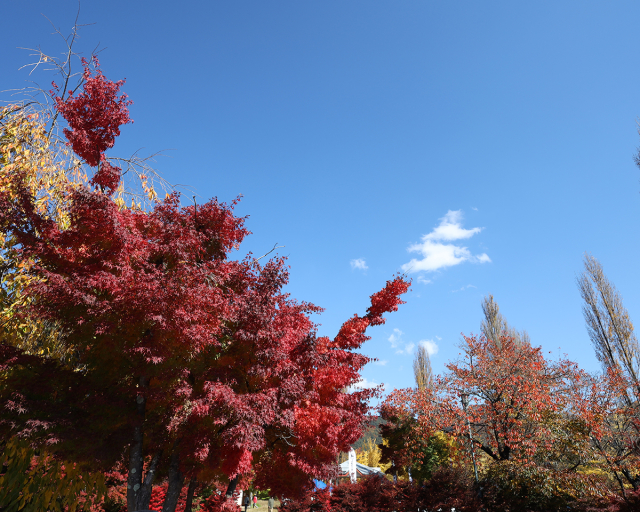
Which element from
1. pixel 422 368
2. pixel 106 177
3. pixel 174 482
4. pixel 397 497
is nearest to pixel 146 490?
pixel 174 482

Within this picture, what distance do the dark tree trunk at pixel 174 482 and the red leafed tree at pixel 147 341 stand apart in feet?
0.08

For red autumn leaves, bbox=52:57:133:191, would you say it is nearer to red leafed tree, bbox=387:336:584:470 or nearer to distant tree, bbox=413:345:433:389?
red leafed tree, bbox=387:336:584:470

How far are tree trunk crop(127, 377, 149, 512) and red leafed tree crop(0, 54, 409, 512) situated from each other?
0.10 ft

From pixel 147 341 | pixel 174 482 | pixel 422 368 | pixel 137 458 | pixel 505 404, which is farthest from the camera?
pixel 422 368

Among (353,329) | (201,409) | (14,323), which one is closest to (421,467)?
(353,329)

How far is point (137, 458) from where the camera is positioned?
26.2ft

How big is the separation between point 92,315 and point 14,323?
2.29m

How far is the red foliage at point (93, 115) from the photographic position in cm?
860

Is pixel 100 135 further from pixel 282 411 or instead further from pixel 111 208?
pixel 282 411

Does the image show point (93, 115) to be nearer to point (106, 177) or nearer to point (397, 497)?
point (106, 177)

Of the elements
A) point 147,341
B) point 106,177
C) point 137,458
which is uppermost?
point 106,177

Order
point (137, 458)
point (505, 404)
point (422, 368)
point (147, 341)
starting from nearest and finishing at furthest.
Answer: point (147, 341) < point (137, 458) < point (505, 404) < point (422, 368)

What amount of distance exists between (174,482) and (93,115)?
8.70m

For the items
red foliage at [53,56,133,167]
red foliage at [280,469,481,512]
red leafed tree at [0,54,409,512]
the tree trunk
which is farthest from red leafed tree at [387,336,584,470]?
red foliage at [53,56,133,167]
